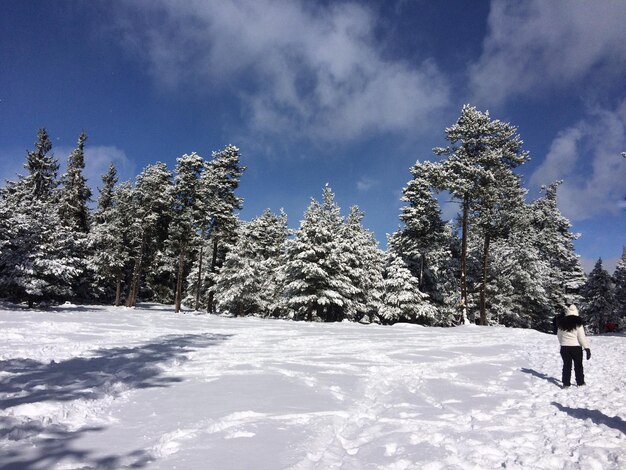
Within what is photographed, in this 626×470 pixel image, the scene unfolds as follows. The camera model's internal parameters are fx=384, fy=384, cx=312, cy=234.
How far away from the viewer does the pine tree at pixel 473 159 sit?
26903mm

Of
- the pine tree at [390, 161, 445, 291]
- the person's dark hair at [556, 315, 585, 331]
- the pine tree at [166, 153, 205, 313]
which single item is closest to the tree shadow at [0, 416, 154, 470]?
the person's dark hair at [556, 315, 585, 331]

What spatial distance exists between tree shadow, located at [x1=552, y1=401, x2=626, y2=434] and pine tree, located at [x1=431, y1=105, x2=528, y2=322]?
67.7 feet

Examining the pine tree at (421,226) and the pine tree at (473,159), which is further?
the pine tree at (421,226)

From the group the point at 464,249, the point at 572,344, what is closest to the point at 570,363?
the point at 572,344

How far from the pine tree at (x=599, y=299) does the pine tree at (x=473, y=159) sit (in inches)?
1263

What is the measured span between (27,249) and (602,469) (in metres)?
30.6

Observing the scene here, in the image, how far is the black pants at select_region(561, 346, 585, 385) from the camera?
8.65 metres

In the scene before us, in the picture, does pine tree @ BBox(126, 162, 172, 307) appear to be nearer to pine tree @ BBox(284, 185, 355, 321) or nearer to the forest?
the forest

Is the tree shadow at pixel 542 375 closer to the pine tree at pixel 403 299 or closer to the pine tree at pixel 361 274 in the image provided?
the pine tree at pixel 403 299

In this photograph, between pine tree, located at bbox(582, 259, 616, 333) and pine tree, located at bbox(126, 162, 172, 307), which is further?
pine tree, located at bbox(582, 259, 616, 333)

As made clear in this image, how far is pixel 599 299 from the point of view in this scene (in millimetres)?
48844

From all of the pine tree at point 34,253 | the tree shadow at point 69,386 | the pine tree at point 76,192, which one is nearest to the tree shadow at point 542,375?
the tree shadow at point 69,386

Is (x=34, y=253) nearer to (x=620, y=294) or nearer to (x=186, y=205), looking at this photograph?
(x=186, y=205)

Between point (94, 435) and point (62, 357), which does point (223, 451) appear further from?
point (62, 357)
